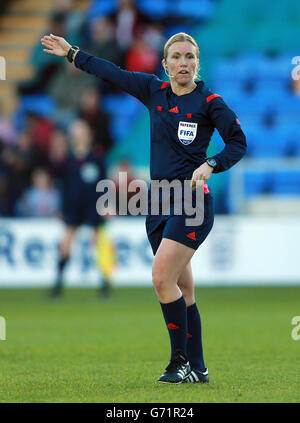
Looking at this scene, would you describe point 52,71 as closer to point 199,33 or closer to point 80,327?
point 199,33

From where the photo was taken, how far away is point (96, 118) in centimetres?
1608

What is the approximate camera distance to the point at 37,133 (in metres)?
16.5

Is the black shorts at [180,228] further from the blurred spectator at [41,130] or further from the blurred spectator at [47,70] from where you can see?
the blurred spectator at [47,70]

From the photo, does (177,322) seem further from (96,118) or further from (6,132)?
(6,132)

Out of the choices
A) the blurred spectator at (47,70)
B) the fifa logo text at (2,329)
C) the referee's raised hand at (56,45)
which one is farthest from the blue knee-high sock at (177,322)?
the blurred spectator at (47,70)

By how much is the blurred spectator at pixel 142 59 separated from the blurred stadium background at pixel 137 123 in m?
0.02

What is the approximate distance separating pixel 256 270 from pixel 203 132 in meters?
8.71

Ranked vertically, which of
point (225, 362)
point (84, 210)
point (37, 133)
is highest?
point (37, 133)

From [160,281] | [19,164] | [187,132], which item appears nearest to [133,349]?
[160,281]

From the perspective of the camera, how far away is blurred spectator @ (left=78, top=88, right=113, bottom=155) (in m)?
16.0

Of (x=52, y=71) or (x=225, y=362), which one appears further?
(x=52, y=71)

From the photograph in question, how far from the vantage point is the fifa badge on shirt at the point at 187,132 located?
5.55 metres

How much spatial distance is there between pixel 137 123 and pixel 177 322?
1268 centimetres
